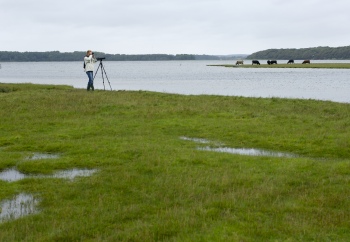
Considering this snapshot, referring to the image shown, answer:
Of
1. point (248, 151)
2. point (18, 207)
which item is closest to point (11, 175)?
point (18, 207)

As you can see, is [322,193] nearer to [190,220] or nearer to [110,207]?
→ [190,220]

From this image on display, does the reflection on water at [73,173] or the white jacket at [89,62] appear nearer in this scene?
the reflection on water at [73,173]

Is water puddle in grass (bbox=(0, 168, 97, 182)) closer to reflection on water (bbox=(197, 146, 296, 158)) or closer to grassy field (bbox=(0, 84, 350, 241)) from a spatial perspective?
grassy field (bbox=(0, 84, 350, 241))

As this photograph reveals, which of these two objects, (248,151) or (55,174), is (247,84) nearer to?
(248,151)

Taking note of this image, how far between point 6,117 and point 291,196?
55.5 ft

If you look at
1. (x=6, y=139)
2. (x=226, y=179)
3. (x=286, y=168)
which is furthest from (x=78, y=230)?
(x=6, y=139)

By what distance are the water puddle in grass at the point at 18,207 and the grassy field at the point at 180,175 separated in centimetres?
23

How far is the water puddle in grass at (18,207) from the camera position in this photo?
31.9 ft

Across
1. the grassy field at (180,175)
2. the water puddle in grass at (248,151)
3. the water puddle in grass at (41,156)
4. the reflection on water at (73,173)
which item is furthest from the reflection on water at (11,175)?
the water puddle in grass at (248,151)

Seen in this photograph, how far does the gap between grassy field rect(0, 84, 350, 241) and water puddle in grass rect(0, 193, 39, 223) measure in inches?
9.0

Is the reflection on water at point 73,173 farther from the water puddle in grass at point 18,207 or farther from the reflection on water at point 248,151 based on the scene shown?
the reflection on water at point 248,151

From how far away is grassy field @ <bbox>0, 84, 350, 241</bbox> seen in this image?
866 cm

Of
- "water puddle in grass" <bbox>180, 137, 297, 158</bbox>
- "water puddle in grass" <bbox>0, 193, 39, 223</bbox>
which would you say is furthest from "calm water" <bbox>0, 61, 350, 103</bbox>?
"water puddle in grass" <bbox>0, 193, 39, 223</bbox>

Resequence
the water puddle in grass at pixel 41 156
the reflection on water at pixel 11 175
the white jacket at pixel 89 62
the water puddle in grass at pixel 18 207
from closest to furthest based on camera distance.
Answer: the water puddle in grass at pixel 18 207
the reflection on water at pixel 11 175
the water puddle in grass at pixel 41 156
the white jacket at pixel 89 62
